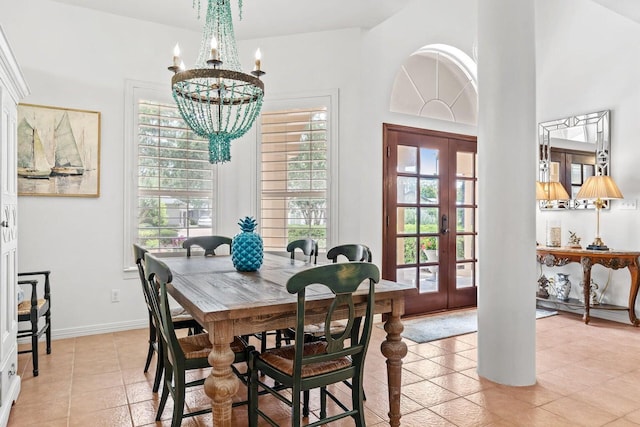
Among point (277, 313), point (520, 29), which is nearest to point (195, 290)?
point (277, 313)

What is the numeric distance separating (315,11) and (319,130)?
114cm

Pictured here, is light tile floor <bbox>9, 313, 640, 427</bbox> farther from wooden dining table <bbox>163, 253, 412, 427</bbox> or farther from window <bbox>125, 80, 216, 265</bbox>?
window <bbox>125, 80, 216, 265</bbox>

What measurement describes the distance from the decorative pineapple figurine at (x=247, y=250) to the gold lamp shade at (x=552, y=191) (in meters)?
3.72

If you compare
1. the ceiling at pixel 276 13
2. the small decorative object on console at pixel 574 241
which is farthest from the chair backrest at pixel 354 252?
the small decorative object on console at pixel 574 241

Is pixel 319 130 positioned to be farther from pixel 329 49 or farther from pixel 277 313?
pixel 277 313

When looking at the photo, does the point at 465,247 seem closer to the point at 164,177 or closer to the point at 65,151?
the point at 164,177

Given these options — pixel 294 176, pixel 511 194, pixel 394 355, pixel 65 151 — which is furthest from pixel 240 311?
pixel 65 151

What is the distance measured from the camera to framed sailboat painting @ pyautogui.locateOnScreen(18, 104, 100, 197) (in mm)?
3703

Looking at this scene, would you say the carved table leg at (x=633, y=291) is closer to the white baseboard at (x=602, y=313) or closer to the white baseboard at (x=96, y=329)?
the white baseboard at (x=602, y=313)

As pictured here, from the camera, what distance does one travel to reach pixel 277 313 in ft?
6.34

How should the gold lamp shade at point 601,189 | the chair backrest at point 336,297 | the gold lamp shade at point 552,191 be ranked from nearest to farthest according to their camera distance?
1. the chair backrest at point 336,297
2. the gold lamp shade at point 601,189
3. the gold lamp shade at point 552,191

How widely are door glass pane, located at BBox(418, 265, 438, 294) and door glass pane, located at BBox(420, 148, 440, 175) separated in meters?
1.12

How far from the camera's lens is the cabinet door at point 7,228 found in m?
2.30

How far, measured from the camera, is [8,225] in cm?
249
